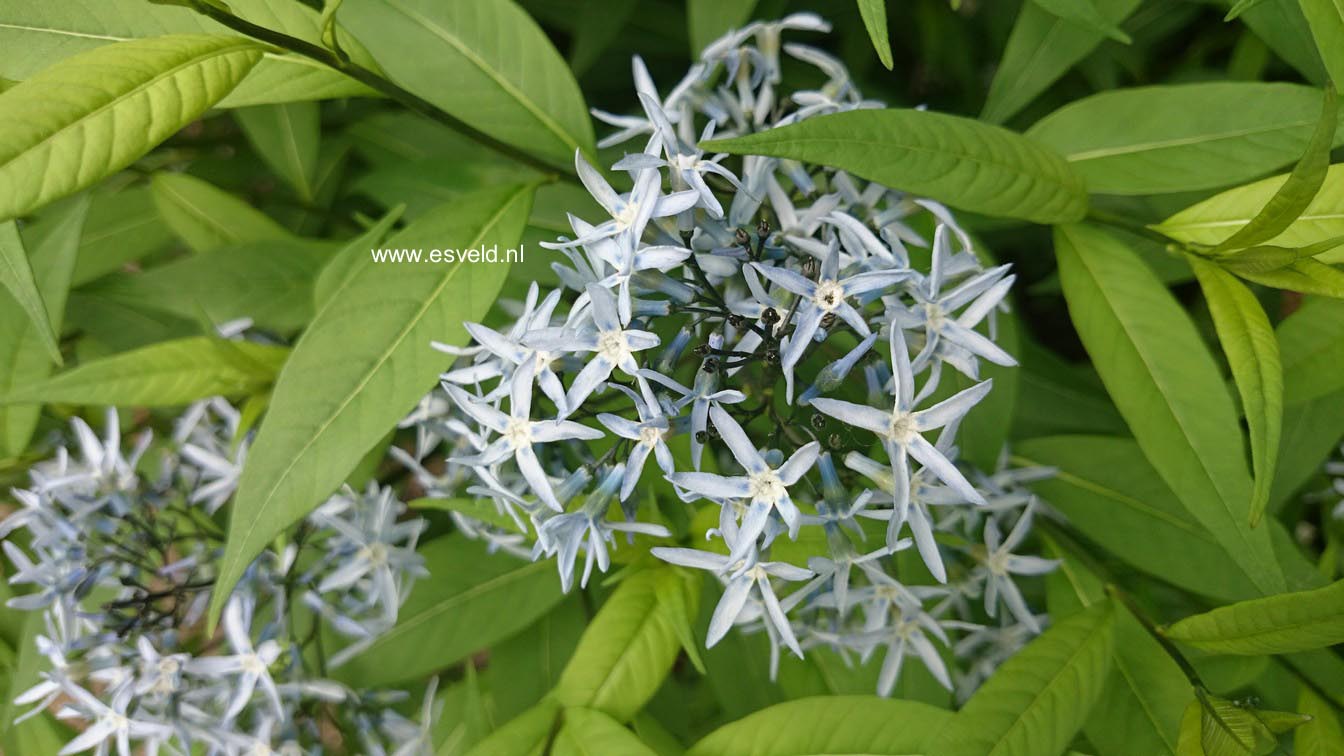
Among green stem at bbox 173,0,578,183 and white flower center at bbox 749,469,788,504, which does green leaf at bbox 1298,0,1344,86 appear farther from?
green stem at bbox 173,0,578,183

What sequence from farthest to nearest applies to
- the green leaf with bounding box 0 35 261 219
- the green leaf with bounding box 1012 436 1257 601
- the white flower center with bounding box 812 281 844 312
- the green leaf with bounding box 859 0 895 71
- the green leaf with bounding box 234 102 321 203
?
the green leaf with bounding box 234 102 321 203, the green leaf with bounding box 1012 436 1257 601, the white flower center with bounding box 812 281 844 312, the green leaf with bounding box 859 0 895 71, the green leaf with bounding box 0 35 261 219

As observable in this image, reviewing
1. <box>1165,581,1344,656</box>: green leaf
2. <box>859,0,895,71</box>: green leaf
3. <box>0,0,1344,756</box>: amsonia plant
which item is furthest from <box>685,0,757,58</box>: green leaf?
<box>1165,581,1344,656</box>: green leaf

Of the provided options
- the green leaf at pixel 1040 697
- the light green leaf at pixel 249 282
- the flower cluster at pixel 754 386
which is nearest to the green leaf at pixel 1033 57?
the flower cluster at pixel 754 386

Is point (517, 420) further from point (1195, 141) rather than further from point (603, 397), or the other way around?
point (1195, 141)

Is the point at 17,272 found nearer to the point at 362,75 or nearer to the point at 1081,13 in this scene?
the point at 362,75

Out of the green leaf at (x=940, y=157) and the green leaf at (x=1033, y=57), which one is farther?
the green leaf at (x=1033, y=57)

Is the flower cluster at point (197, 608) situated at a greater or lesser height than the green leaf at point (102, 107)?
lesser

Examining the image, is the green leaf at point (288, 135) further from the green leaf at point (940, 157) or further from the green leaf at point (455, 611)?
the green leaf at point (940, 157)

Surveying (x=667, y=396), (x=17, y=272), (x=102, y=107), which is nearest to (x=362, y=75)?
(x=102, y=107)
